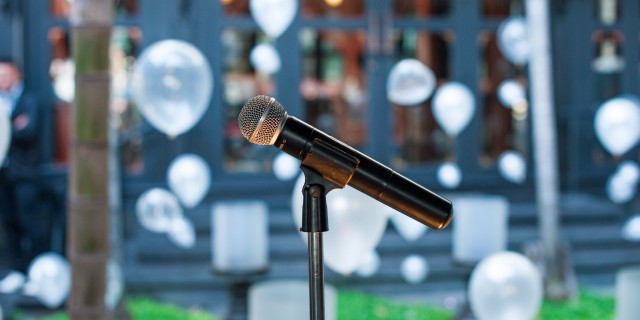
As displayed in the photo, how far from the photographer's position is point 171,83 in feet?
11.7

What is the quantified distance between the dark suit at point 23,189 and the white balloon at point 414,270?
302 centimetres

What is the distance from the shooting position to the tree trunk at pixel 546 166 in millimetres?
5660

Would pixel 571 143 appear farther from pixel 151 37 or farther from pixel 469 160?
pixel 151 37

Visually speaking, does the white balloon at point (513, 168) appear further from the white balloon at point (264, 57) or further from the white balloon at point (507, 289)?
the white balloon at point (507, 289)

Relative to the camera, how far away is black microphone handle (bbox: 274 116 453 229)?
1.57m

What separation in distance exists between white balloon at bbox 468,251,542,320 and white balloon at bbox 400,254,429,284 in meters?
2.58

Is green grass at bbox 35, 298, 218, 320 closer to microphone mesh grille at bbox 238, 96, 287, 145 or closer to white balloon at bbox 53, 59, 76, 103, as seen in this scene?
white balloon at bbox 53, 59, 76, 103

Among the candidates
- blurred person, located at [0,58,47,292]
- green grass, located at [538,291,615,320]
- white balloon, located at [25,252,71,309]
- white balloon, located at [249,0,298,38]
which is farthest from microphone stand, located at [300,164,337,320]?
blurred person, located at [0,58,47,292]

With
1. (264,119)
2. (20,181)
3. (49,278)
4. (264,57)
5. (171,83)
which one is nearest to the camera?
(264,119)

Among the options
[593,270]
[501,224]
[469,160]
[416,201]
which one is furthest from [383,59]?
[416,201]

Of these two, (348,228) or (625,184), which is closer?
(348,228)

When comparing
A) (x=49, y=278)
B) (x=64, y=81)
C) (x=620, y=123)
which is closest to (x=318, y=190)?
(x=49, y=278)

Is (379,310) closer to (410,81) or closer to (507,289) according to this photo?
(410,81)

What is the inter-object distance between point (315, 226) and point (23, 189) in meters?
5.09
